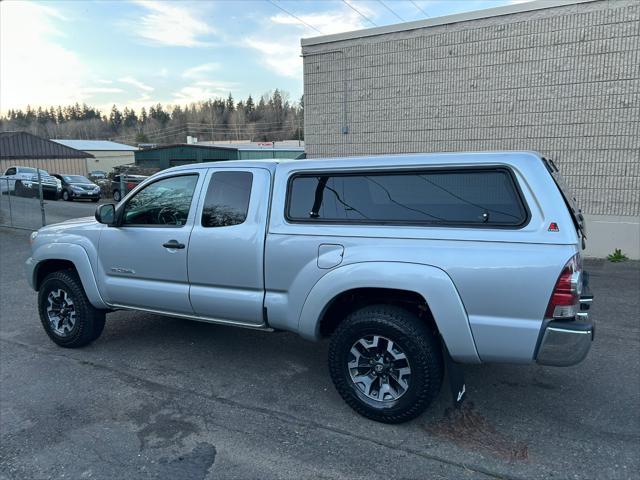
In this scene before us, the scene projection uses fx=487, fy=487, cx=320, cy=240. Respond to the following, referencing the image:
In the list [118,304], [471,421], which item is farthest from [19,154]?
[471,421]

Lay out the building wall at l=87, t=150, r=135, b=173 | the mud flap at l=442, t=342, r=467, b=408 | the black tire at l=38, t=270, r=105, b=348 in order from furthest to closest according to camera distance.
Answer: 1. the building wall at l=87, t=150, r=135, b=173
2. the black tire at l=38, t=270, r=105, b=348
3. the mud flap at l=442, t=342, r=467, b=408

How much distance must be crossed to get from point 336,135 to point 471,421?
9.29m

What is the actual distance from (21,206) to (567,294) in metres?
14.4

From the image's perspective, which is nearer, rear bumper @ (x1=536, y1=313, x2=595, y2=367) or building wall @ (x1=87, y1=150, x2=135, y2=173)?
rear bumper @ (x1=536, y1=313, x2=595, y2=367)

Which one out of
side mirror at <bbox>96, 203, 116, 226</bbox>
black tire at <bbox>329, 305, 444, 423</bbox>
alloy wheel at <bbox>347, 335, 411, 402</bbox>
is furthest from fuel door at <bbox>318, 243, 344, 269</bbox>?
side mirror at <bbox>96, 203, 116, 226</bbox>

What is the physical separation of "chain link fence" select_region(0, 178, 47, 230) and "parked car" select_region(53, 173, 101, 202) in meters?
10.8

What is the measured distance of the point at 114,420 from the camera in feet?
12.0

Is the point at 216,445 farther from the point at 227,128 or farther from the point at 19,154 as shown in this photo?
the point at 227,128

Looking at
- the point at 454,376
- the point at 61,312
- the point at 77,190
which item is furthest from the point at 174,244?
the point at 77,190

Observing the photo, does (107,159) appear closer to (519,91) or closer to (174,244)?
(519,91)

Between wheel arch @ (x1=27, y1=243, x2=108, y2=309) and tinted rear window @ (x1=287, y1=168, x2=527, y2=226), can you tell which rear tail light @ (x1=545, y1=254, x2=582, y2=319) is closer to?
tinted rear window @ (x1=287, y1=168, x2=527, y2=226)

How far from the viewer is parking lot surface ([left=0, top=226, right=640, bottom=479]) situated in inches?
Result: 121

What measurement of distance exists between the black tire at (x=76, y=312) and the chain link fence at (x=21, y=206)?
8.88m

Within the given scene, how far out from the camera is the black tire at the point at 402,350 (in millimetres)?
3367
